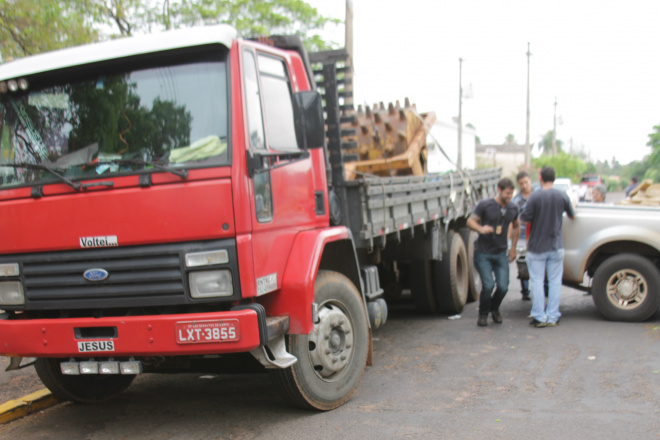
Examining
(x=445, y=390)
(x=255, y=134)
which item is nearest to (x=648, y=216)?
(x=445, y=390)

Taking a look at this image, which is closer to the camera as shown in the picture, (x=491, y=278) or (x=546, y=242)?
(x=546, y=242)

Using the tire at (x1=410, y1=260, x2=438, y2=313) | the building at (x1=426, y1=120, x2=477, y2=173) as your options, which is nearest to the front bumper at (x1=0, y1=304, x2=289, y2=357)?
the tire at (x1=410, y1=260, x2=438, y2=313)

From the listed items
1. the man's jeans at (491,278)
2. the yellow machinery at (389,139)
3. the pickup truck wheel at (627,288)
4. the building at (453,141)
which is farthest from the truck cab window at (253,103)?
the building at (453,141)

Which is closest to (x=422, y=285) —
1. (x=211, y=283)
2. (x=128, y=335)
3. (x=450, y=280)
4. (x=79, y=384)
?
(x=450, y=280)

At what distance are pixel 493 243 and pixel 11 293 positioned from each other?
531cm

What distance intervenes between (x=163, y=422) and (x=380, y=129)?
171 inches

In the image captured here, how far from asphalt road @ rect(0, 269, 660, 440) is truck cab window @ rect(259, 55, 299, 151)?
6.48ft

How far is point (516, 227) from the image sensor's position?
26.0 ft

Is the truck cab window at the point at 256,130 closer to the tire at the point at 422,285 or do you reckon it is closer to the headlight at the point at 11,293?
the headlight at the point at 11,293

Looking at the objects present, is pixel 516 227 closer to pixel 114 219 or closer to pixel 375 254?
pixel 375 254

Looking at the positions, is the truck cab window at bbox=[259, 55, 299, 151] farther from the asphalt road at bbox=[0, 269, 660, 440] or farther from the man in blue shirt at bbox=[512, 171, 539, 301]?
the man in blue shirt at bbox=[512, 171, 539, 301]

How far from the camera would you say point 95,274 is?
160 inches

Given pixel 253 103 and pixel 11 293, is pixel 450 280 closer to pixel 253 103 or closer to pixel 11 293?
pixel 253 103

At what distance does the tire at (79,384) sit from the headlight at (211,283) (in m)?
1.77
